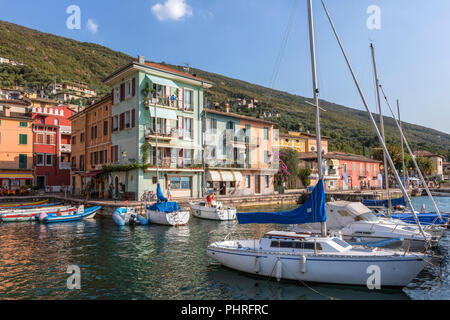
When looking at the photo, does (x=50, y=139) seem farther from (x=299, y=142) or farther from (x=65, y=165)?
(x=299, y=142)

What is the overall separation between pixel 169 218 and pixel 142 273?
12.3 meters

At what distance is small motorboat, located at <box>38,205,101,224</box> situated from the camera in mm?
28141

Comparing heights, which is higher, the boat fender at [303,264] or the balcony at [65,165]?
the balcony at [65,165]

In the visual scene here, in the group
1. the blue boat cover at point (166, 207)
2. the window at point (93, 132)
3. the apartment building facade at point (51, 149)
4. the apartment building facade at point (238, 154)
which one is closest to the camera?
the blue boat cover at point (166, 207)

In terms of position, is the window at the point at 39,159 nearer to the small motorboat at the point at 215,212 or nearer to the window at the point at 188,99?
the window at the point at 188,99

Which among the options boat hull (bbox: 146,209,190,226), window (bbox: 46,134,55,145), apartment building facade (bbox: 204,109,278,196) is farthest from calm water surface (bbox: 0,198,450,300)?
window (bbox: 46,134,55,145)

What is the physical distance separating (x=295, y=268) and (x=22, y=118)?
50488 mm

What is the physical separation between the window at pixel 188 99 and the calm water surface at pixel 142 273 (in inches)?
859

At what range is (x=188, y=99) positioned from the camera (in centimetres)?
4081

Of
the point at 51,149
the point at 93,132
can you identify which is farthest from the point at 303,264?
the point at 51,149

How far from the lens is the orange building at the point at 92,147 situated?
42.0 metres

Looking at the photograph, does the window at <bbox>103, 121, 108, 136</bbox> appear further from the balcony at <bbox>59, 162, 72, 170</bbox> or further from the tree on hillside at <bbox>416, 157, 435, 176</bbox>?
the tree on hillside at <bbox>416, 157, 435, 176</bbox>

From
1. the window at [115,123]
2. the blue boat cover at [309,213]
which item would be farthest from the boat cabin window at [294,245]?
the window at [115,123]

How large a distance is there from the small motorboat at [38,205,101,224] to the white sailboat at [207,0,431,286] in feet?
64.8
